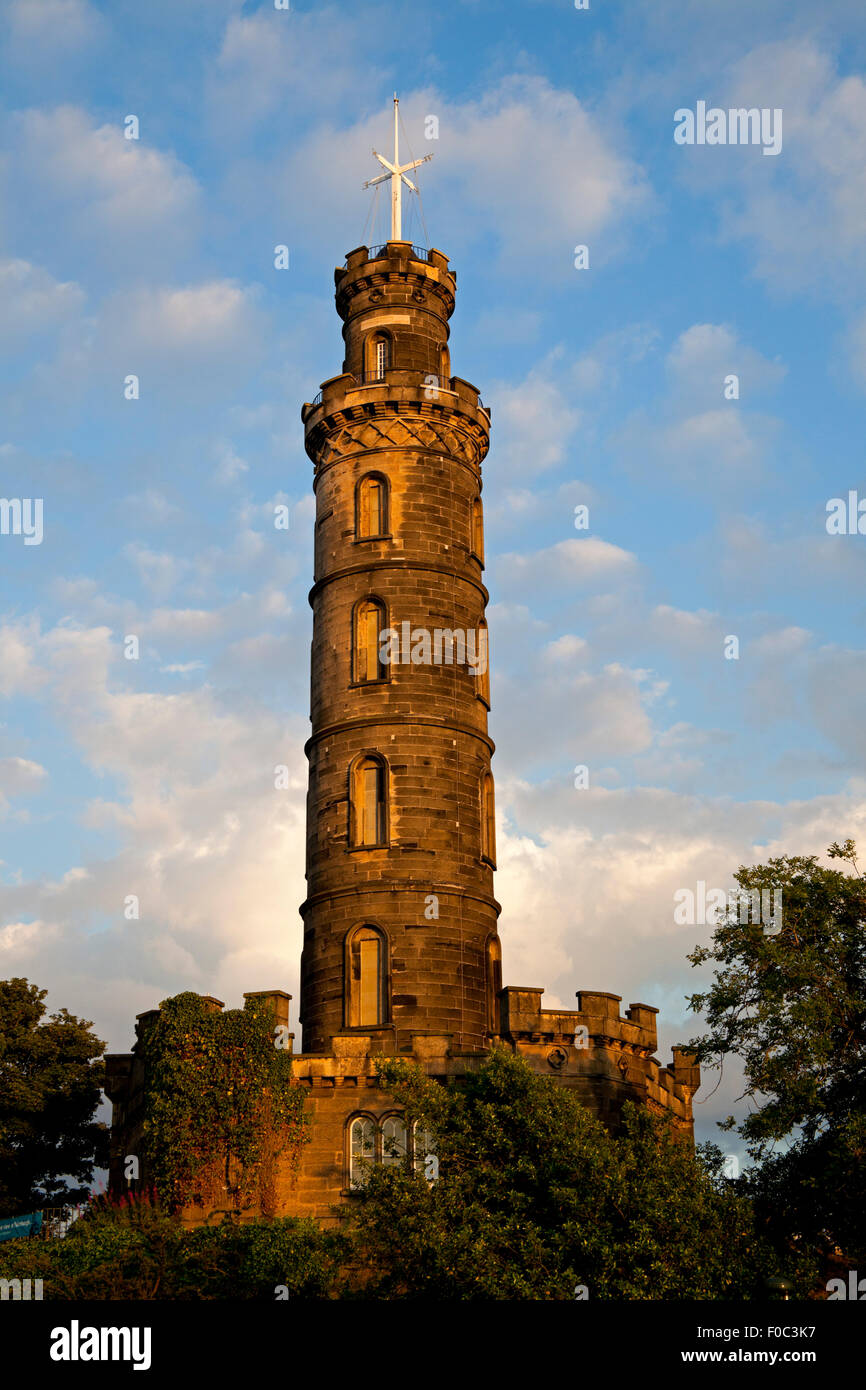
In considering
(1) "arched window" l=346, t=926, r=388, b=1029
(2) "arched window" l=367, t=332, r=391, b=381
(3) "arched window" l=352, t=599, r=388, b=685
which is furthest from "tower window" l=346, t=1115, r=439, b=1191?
(2) "arched window" l=367, t=332, r=391, b=381

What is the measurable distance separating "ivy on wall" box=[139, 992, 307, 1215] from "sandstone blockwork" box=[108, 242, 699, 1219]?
0.81 metres

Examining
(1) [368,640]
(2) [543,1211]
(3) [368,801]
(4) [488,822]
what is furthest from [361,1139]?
(1) [368,640]

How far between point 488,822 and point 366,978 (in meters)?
5.59

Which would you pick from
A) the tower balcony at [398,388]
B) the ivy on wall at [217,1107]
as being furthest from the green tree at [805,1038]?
the tower balcony at [398,388]

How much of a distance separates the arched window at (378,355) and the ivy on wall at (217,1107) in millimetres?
18957

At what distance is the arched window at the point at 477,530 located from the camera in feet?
139

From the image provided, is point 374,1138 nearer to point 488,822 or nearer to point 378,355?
point 488,822

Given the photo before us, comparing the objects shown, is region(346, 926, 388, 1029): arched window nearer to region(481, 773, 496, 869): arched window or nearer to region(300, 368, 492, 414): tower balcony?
region(481, 773, 496, 869): arched window

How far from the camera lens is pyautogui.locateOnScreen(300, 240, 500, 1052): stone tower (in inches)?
1457

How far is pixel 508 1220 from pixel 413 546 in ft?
66.5

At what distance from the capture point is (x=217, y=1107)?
32.2 m

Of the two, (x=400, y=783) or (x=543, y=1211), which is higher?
(x=400, y=783)
